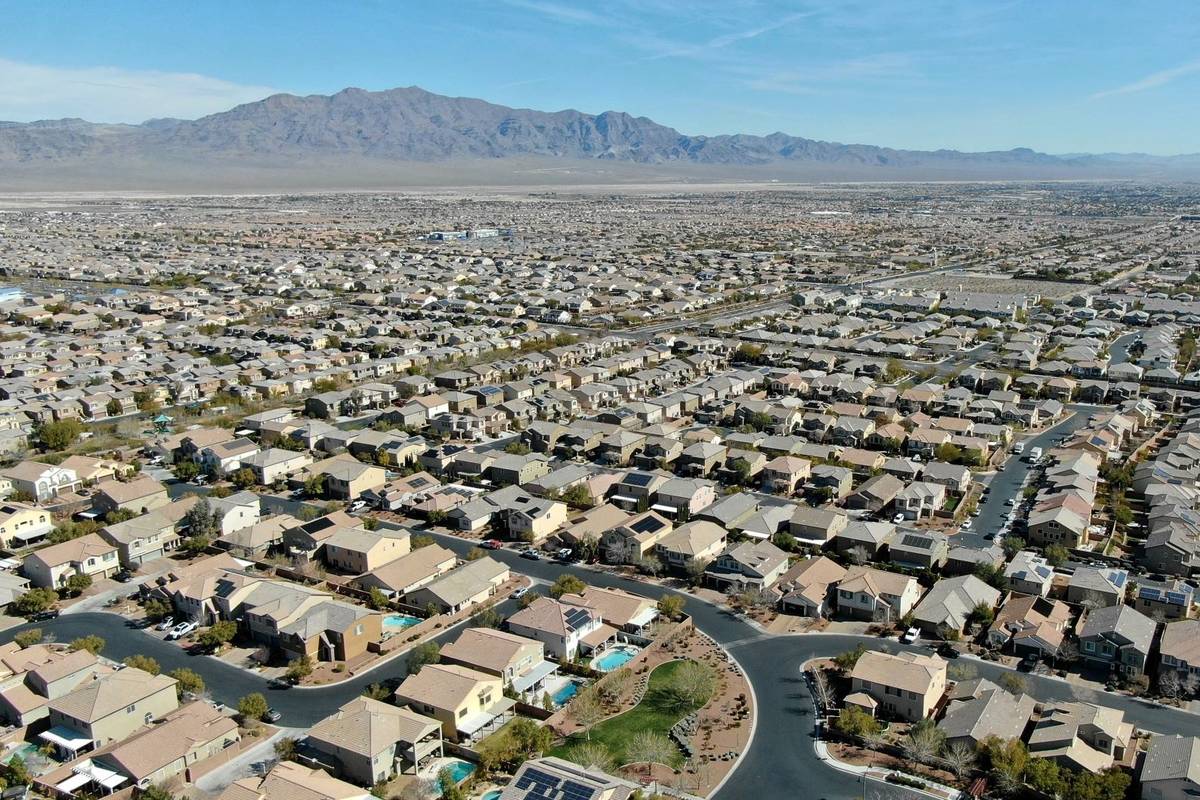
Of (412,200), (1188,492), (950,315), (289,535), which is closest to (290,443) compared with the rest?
(289,535)

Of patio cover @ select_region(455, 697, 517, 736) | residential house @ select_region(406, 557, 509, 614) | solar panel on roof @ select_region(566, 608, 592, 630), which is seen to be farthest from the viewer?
residential house @ select_region(406, 557, 509, 614)

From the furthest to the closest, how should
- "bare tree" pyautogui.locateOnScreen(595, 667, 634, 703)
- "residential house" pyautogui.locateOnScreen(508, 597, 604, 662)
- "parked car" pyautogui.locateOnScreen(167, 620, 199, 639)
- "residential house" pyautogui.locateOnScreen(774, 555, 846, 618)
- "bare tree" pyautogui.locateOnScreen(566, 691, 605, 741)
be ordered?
"residential house" pyautogui.locateOnScreen(774, 555, 846, 618), "parked car" pyautogui.locateOnScreen(167, 620, 199, 639), "residential house" pyautogui.locateOnScreen(508, 597, 604, 662), "bare tree" pyautogui.locateOnScreen(595, 667, 634, 703), "bare tree" pyautogui.locateOnScreen(566, 691, 605, 741)

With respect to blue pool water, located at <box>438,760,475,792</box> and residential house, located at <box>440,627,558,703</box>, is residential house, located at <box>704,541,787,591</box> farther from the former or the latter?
blue pool water, located at <box>438,760,475,792</box>

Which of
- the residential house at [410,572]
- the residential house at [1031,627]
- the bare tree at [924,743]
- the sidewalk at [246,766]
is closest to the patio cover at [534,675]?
the sidewalk at [246,766]

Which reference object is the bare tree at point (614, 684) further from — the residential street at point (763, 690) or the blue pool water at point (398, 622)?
the blue pool water at point (398, 622)

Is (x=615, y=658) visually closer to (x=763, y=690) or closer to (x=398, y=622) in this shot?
(x=763, y=690)

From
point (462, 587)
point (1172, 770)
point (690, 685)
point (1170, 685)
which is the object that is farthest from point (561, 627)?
point (1170, 685)

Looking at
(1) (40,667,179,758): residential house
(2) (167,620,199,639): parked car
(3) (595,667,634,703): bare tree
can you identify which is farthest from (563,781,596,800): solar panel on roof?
(2) (167,620,199,639): parked car
